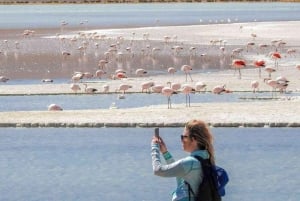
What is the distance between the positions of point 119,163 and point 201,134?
986cm

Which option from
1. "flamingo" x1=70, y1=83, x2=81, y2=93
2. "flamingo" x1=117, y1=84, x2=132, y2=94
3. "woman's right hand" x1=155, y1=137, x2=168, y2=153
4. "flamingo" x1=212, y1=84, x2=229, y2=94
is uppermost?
"woman's right hand" x1=155, y1=137, x2=168, y2=153

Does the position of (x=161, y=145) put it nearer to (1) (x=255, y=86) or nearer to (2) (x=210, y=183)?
(2) (x=210, y=183)

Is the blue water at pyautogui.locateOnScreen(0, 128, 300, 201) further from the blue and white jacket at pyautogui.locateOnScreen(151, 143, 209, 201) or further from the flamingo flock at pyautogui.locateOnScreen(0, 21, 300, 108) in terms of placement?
the blue and white jacket at pyautogui.locateOnScreen(151, 143, 209, 201)

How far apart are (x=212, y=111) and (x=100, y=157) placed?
16.2 ft

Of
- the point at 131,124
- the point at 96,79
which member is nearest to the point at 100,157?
the point at 131,124

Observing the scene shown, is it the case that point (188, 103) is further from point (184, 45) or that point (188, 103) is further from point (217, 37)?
point (217, 37)

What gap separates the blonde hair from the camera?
24.3 ft

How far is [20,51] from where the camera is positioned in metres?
48.2

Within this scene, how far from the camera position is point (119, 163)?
17250 millimetres

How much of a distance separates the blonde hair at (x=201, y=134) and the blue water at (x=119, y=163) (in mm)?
6524

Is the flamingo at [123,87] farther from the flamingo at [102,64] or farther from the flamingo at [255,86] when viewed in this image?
the flamingo at [102,64]

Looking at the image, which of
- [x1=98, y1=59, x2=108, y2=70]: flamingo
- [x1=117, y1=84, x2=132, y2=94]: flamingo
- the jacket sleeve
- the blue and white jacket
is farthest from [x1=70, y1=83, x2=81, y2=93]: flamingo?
the jacket sleeve

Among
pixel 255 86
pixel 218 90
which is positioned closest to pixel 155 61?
pixel 255 86

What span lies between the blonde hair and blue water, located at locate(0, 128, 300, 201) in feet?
21.4
